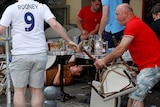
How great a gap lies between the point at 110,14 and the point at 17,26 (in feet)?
6.60

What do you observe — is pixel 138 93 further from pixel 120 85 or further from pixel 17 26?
pixel 17 26

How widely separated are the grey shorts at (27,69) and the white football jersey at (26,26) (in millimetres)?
73

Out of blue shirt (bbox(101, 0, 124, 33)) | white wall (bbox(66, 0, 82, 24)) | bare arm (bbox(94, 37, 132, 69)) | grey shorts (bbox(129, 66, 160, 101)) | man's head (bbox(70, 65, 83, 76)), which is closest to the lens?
bare arm (bbox(94, 37, 132, 69))

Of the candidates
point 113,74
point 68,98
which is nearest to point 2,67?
point 68,98

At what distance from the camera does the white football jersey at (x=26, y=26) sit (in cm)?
539

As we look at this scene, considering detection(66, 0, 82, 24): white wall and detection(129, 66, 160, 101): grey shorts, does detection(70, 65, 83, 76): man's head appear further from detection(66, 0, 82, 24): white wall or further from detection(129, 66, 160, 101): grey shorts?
A: detection(66, 0, 82, 24): white wall

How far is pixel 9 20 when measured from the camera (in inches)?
211

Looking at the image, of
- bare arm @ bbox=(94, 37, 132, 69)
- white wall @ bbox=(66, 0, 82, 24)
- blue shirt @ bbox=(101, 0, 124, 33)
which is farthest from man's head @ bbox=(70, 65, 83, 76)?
white wall @ bbox=(66, 0, 82, 24)

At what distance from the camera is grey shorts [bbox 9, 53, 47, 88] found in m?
5.39

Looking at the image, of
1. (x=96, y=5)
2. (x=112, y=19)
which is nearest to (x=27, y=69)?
(x=112, y=19)

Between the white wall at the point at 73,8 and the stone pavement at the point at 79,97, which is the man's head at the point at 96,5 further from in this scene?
the white wall at the point at 73,8

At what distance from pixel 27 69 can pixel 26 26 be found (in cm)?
Answer: 52

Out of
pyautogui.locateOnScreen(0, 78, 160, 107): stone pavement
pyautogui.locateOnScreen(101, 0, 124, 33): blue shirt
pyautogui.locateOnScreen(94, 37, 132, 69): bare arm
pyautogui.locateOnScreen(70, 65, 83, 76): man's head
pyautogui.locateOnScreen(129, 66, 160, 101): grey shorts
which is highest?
pyautogui.locateOnScreen(101, 0, 124, 33): blue shirt

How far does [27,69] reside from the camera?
5438mm
